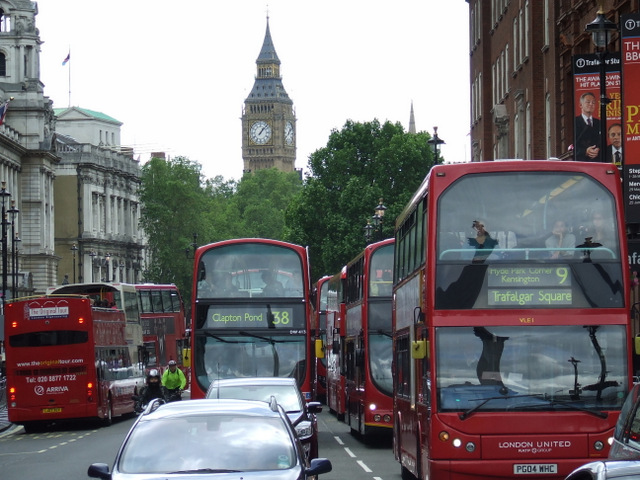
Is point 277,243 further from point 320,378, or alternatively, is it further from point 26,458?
point 320,378

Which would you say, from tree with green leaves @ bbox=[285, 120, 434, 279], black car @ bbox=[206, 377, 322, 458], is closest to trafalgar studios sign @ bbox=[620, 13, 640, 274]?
black car @ bbox=[206, 377, 322, 458]

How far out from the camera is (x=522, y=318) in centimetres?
1516

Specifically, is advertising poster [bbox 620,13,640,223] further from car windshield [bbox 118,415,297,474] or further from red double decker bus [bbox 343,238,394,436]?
car windshield [bbox 118,415,297,474]

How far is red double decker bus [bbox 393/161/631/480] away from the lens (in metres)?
15.0

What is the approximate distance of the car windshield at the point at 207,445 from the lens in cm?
1067

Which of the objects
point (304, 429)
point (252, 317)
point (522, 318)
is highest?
point (522, 318)

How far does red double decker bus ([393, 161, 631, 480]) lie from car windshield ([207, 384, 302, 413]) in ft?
12.9

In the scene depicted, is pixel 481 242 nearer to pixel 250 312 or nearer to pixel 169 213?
pixel 250 312

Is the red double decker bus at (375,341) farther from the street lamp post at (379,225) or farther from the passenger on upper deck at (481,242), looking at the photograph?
the street lamp post at (379,225)

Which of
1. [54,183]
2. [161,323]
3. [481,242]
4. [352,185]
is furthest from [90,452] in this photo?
[54,183]

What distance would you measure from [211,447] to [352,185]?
72.7 metres

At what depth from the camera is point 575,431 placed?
1500 centimetres

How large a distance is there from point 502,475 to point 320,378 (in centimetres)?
3627

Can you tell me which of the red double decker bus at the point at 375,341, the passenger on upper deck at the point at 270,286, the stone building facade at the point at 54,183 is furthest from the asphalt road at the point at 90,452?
the stone building facade at the point at 54,183
